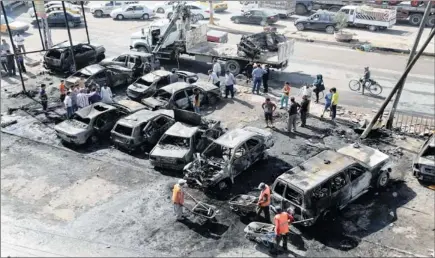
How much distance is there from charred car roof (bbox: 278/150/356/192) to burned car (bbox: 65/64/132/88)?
11747mm

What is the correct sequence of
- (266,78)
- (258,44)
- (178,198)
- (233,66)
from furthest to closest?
(258,44), (233,66), (266,78), (178,198)

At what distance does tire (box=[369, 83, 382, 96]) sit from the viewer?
21406mm

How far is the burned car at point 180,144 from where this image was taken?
49.8 feet

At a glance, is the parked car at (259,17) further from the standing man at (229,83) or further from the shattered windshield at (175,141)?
the shattered windshield at (175,141)

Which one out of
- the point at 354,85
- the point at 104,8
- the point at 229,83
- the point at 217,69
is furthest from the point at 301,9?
the point at 229,83

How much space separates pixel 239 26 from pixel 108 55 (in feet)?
36.4

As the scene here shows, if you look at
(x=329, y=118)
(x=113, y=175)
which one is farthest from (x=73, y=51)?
(x=329, y=118)

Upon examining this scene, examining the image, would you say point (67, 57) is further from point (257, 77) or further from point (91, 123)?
point (257, 77)

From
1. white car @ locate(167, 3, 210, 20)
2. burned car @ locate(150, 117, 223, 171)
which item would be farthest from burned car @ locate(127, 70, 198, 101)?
white car @ locate(167, 3, 210, 20)

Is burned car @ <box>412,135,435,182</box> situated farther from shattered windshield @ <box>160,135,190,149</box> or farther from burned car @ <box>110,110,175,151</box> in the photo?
burned car @ <box>110,110,175,151</box>

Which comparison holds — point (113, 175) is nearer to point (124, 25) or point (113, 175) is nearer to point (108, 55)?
point (108, 55)

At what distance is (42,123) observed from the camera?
63.2 ft

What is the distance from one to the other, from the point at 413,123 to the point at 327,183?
811 centimetres

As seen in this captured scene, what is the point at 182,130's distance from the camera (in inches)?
628
